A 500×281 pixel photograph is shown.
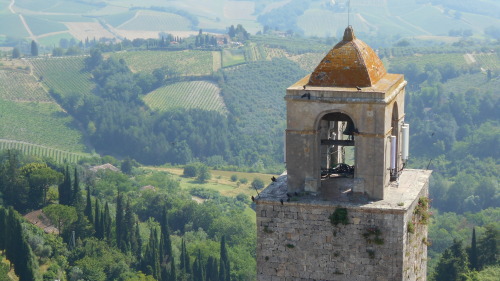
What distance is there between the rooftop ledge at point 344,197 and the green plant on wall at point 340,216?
146mm

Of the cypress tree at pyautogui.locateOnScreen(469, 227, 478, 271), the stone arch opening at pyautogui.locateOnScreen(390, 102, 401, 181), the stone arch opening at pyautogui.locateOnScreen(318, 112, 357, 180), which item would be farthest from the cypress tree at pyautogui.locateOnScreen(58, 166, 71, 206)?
the stone arch opening at pyautogui.locateOnScreen(390, 102, 401, 181)

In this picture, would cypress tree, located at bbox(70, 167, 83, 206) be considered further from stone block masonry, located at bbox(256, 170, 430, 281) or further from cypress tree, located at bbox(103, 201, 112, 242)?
stone block masonry, located at bbox(256, 170, 430, 281)

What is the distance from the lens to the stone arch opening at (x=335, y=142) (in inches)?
1405

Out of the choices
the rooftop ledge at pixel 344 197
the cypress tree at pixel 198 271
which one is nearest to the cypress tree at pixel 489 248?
the cypress tree at pixel 198 271

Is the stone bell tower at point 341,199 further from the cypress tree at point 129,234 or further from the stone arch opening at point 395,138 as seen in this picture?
the cypress tree at point 129,234

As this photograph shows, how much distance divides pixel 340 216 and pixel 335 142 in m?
2.90

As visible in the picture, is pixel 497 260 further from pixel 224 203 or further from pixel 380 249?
pixel 224 203

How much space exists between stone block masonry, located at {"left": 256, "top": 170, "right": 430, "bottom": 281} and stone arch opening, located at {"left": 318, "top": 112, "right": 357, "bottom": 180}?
86.3 inches

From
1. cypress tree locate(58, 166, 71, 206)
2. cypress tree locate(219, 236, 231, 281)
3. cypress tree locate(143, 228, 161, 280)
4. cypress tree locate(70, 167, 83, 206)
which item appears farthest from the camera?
cypress tree locate(58, 166, 71, 206)

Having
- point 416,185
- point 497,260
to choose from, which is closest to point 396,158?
point 416,185

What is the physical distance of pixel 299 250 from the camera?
111 ft

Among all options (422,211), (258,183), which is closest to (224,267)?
(258,183)

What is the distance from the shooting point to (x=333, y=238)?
1330 inches

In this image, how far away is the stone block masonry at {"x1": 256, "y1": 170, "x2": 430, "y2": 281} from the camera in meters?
33.5
